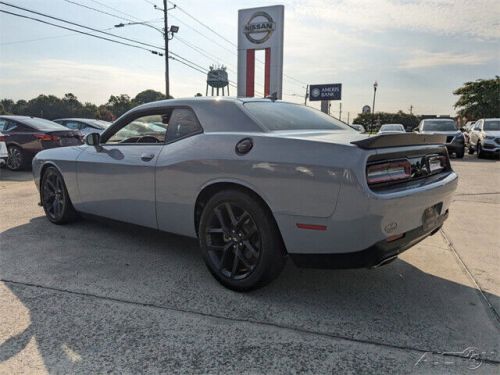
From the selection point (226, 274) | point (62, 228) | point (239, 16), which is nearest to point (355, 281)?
point (226, 274)

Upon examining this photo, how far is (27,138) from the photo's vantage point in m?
10.0

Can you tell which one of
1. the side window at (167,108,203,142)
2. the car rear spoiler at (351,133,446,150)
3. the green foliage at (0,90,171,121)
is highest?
the green foliage at (0,90,171,121)

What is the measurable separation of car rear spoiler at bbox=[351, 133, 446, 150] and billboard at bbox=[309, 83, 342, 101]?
29.7m

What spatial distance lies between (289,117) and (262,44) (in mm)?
16512

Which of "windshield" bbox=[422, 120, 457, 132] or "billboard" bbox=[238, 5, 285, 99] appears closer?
"windshield" bbox=[422, 120, 457, 132]

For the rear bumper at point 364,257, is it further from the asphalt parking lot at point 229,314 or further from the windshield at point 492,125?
the windshield at point 492,125

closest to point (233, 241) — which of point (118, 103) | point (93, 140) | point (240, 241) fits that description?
point (240, 241)

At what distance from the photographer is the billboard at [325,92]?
3197cm

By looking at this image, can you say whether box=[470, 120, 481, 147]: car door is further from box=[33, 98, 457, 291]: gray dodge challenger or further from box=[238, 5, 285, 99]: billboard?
box=[33, 98, 457, 291]: gray dodge challenger

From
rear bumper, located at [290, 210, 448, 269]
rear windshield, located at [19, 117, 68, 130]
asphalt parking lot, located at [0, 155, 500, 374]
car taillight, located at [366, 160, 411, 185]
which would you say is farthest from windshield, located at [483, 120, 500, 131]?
rear bumper, located at [290, 210, 448, 269]

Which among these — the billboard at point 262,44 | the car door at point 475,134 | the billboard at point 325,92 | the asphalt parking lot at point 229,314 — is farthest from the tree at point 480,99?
the asphalt parking lot at point 229,314

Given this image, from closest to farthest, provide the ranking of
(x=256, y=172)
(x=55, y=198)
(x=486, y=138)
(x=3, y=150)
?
(x=256, y=172), (x=55, y=198), (x=3, y=150), (x=486, y=138)

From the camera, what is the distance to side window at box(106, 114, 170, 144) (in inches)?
149

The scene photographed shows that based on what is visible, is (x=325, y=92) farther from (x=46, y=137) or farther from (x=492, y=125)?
(x=46, y=137)
